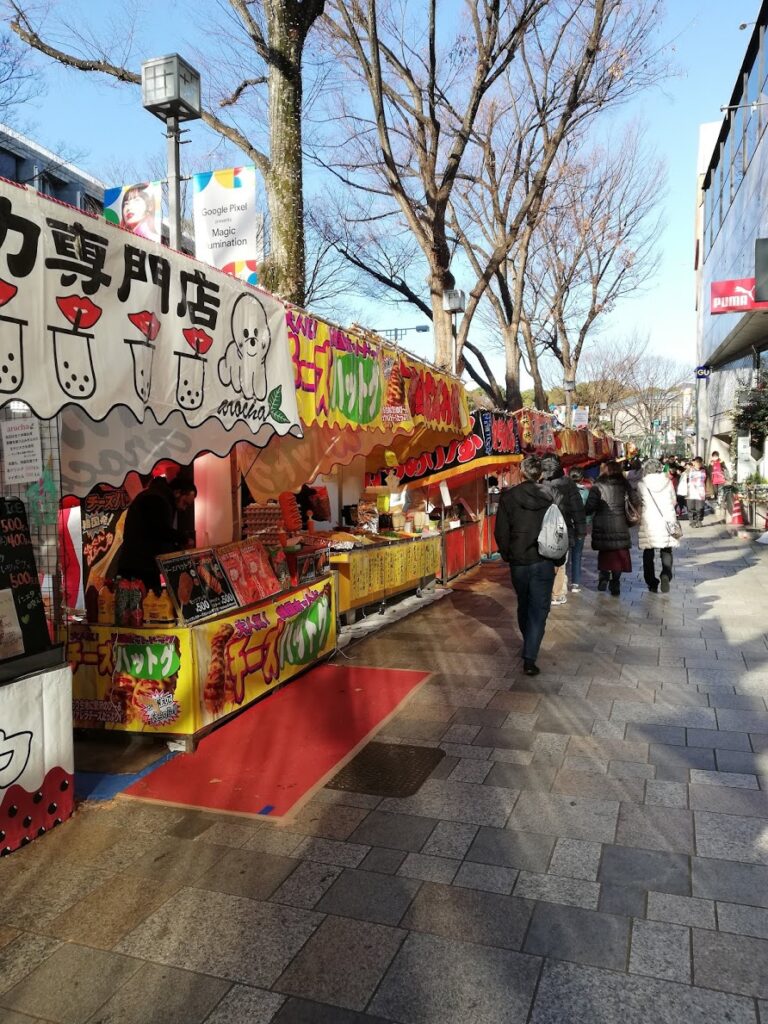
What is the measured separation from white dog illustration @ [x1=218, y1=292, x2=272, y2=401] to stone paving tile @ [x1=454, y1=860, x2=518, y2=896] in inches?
120

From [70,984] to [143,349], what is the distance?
2.83m

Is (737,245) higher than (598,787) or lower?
higher

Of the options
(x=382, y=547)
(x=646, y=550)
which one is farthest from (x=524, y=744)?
(x=646, y=550)

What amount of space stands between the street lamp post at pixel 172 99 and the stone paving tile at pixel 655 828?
475 centimetres

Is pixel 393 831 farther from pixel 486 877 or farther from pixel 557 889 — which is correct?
pixel 557 889

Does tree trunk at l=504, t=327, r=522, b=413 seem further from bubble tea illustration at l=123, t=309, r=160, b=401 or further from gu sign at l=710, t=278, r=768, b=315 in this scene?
bubble tea illustration at l=123, t=309, r=160, b=401

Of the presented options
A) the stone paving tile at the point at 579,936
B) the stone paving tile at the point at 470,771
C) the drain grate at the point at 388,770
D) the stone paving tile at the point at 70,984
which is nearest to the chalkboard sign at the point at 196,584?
the drain grate at the point at 388,770

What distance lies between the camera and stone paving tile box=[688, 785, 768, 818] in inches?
159

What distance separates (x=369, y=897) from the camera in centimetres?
330

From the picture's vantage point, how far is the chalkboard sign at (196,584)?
5223mm

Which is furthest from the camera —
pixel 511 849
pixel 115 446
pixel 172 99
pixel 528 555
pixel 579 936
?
pixel 528 555

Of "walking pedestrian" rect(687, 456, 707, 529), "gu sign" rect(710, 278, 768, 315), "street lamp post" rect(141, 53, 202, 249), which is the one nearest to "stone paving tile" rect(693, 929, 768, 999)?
"street lamp post" rect(141, 53, 202, 249)

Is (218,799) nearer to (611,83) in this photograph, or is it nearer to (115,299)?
(115,299)

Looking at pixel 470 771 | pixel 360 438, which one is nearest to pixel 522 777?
pixel 470 771
